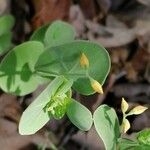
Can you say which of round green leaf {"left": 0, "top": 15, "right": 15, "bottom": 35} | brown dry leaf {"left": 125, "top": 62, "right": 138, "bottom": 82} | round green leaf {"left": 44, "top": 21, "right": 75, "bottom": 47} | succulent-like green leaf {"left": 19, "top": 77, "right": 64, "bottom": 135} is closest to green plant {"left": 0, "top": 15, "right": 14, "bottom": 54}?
round green leaf {"left": 0, "top": 15, "right": 15, "bottom": 35}

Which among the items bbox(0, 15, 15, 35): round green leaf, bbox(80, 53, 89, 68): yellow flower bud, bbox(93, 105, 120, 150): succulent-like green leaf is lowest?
bbox(93, 105, 120, 150): succulent-like green leaf

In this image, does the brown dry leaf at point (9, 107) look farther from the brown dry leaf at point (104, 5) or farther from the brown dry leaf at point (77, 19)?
the brown dry leaf at point (104, 5)

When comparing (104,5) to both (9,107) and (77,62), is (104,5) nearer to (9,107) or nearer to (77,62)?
(9,107)

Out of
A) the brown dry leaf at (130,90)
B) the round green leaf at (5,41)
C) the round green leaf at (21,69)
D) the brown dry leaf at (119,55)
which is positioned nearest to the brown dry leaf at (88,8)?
the brown dry leaf at (119,55)

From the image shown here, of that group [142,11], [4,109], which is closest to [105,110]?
[4,109]

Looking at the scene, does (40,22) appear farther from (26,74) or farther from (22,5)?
(26,74)

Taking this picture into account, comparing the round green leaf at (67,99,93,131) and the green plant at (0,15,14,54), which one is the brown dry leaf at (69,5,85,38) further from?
the round green leaf at (67,99,93,131)
